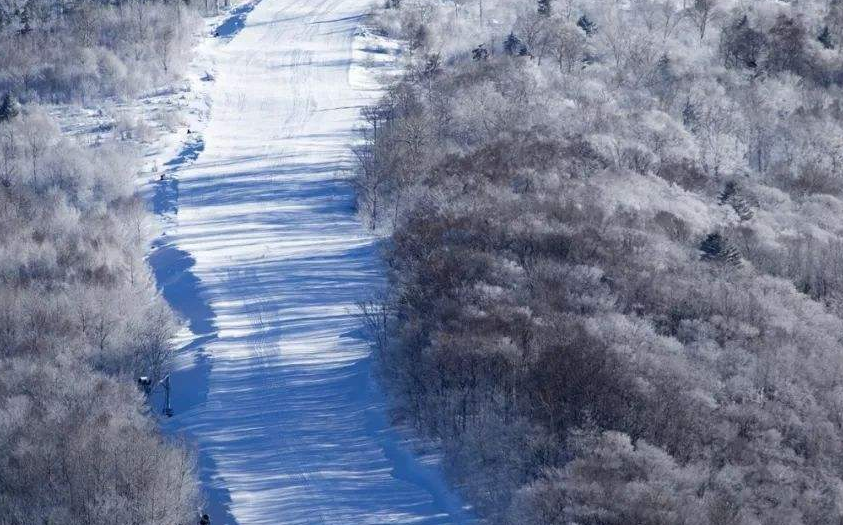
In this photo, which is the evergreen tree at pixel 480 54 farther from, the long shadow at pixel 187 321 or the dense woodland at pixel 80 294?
the long shadow at pixel 187 321

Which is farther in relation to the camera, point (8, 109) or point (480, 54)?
point (480, 54)

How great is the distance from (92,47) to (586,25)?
27640mm

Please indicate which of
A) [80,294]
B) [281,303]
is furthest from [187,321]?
[80,294]

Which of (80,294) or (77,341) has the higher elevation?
(80,294)

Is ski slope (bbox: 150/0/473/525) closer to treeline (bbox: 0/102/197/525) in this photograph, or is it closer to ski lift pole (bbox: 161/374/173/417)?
ski lift pole (bbox: 161/374/173/417)

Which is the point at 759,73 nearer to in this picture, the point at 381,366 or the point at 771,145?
the point at 771,145

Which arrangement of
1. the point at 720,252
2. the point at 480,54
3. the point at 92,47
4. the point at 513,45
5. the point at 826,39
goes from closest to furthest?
the point at 720,252 < the point at 480,54 < the point at 92,47 < the point at 513,45 < the point at 826,39

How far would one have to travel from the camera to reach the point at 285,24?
68.2 meters

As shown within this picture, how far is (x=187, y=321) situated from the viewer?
1403 inches

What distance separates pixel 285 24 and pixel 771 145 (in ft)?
102

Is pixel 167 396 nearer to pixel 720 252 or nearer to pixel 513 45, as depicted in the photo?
pixel 720 252

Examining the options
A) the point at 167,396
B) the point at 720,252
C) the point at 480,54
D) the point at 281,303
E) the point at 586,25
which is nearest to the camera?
the point at 167,396

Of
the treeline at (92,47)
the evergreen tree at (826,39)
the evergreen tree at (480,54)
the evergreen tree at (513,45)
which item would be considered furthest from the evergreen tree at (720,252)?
the treeline at (92,47)

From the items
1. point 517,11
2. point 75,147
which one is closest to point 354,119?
point 75,147
